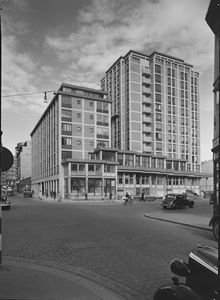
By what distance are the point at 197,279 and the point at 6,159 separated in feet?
15.7

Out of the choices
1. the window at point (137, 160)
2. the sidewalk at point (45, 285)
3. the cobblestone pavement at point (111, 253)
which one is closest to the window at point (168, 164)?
the window at point (137, 160)

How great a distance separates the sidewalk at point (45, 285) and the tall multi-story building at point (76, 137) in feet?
162

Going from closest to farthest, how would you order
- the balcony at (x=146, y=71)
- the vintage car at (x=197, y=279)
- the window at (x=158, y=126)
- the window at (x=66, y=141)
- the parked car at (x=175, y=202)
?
the vintage car at (x=197, y=279), the parked car at (x=175, y=202), the window at (x=66, y=141), the balcony at (x=146, y=71), the window at (x=158, y=126)

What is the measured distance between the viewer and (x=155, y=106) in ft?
294

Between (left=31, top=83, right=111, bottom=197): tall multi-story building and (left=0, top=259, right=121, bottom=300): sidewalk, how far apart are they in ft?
162

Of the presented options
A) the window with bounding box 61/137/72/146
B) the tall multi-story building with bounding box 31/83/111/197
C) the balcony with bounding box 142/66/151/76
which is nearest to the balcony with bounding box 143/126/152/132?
the balcony with bounding box 142/66/151/76

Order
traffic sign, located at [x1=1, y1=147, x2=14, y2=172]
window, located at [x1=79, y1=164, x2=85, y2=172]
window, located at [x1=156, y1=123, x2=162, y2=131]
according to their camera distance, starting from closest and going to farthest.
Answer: traffic sign, located at [x1=1, y1=147, x2=14, y2=172]
window, located at [x1=79, y1=164, x2=85, y2=172]
window, located at [x1=156, y1=123, x2=162, y2=131]

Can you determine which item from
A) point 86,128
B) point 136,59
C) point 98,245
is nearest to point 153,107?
point 136,59

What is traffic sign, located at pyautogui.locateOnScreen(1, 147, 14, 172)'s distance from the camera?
21.7 feet

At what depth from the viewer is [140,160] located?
71.8 metres

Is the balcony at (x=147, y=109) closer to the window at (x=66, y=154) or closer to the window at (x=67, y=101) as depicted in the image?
the window at (x=67, y=101)

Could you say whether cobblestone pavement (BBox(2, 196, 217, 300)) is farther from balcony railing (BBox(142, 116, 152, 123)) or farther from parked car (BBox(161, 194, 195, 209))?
balcony railing (BBox(142, 116, 152, 123))

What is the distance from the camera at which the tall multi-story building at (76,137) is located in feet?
187

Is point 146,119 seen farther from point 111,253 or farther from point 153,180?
point 111,253
